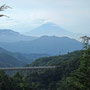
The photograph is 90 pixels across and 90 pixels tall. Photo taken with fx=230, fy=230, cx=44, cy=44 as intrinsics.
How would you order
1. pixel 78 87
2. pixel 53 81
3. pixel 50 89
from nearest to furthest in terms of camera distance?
1. pixel 78 87
2. pixel 50 89
3. pixel 53 81

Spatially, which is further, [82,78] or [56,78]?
[56,78]

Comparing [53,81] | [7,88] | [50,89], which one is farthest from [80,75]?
[53,81]

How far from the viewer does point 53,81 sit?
3766cm

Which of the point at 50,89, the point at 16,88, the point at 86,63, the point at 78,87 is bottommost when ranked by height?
the point at 50,89

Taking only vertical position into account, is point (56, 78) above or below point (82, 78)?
below

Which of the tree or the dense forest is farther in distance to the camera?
the dense forest

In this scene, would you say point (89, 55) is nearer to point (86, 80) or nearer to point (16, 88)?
point (86, 80)

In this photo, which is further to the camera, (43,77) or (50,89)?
(43,77)

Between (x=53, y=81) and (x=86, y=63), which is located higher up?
(x=86, y=63)

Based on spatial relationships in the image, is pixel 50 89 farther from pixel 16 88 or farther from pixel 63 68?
pixel 16 88

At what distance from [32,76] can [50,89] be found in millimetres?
6790

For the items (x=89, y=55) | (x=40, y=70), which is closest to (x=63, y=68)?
(x=40, y=70)

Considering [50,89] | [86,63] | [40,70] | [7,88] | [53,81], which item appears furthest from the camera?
[40,70]

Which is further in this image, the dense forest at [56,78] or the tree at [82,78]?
the dense forest at [56,78]
